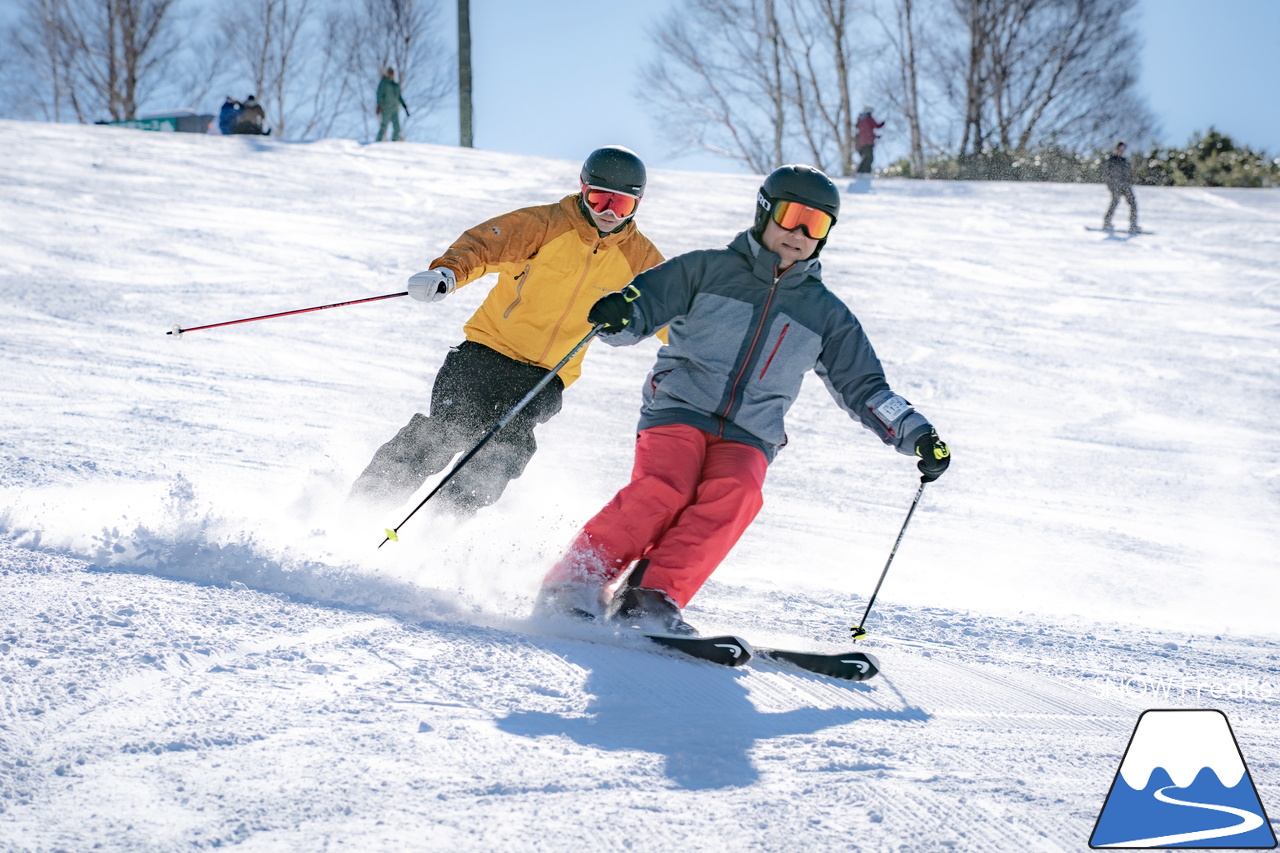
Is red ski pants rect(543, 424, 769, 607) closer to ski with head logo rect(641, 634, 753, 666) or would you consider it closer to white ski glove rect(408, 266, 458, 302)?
ski with head logo rect(641, 634, 753, 666)

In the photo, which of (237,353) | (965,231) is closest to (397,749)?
(237,353)

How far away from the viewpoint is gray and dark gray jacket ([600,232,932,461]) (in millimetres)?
3186

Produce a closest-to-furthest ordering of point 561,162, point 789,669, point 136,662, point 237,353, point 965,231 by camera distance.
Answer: point 136,662 → point 789,669 → point 237,353 → point 965,231 → point 561,162

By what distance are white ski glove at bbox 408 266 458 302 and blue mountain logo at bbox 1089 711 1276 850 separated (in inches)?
97.8

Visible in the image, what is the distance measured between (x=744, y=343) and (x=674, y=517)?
0.63 metres

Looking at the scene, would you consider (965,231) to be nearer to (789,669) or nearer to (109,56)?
(789,669)

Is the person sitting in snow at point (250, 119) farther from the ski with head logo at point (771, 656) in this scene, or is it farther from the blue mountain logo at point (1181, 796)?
the blue mountain logo at point (1181, 796)

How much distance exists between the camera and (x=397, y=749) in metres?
1.74

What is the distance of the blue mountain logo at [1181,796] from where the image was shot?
177 centimetres

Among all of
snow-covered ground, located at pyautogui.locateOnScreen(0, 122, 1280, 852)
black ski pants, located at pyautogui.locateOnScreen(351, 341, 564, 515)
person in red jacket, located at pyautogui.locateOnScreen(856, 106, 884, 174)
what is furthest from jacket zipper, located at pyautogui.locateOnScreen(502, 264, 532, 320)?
person in red jacket, located at pyautogui.locateOnScreen(856, 106, 884, 174)

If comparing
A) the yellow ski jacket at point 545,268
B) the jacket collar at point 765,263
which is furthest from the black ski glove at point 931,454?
the yellow ski jacket at point 545,268

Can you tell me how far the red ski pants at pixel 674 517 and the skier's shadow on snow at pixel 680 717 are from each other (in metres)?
0.36

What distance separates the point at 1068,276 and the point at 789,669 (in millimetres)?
11183

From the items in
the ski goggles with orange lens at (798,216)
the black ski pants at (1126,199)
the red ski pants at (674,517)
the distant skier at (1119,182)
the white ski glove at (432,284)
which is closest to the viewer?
the red ski pants at (674,517)
